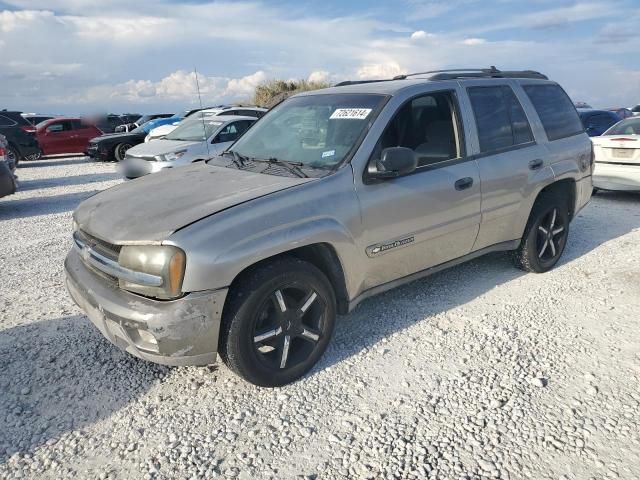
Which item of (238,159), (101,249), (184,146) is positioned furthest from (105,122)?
(101,249)

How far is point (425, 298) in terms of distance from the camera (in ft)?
14.0

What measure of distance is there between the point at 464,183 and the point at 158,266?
2.39 meters

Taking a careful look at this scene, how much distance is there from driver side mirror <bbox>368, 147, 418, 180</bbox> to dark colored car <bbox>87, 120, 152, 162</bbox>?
1467 cm

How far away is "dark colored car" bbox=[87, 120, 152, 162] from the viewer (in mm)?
16266

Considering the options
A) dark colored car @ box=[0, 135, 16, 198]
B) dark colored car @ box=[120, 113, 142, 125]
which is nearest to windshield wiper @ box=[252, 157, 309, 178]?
dark colored car @ box=[0, 135, 16, 198]

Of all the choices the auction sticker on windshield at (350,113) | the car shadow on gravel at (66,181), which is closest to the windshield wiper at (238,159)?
the auction sticker on windshield at (350,113)

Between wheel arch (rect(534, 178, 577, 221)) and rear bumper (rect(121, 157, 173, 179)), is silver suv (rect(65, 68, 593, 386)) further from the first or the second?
rear bumper (rect(121, 157, 173, 179))

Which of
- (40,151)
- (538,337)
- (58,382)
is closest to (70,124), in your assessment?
(40,151)

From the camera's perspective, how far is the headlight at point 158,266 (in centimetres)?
255

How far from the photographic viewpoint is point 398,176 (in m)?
3.38

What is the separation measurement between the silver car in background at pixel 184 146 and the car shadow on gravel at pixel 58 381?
5.50 meters

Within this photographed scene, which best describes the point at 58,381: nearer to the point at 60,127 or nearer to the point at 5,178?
the point at 5,178

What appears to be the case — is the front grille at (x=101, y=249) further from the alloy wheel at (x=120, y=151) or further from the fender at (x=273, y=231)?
the alloy wheel at (x=120, y=151)

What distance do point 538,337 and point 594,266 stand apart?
1.90m
